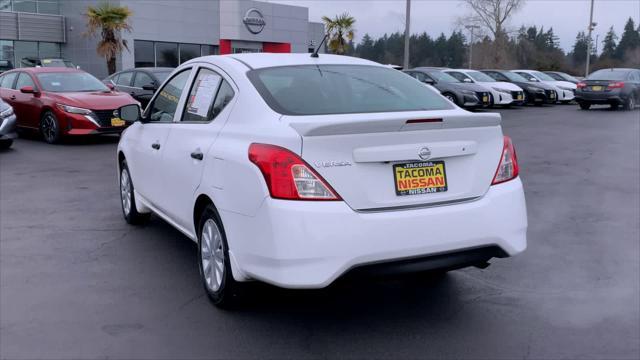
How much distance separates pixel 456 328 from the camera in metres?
4.06

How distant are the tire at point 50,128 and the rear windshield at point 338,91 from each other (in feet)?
32.2

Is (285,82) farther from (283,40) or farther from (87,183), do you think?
(283,40)

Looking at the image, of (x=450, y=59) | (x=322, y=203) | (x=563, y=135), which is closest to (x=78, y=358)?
(x=322, y=203)

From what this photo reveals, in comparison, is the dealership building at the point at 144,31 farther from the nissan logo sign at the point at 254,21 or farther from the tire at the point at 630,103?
the tire at the point at 630,103

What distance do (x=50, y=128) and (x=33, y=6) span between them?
31474mm

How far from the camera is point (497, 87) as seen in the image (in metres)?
25.4

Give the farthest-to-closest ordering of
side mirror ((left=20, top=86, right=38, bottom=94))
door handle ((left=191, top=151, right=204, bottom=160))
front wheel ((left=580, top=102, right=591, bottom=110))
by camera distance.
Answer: front wheel ((left=580, top=102, right=591, bottom=110)) < side mirror ((left=20, top=86, right=38, bottom=94)) < door handle ((left=191, top=151, right=204, bottom=160))

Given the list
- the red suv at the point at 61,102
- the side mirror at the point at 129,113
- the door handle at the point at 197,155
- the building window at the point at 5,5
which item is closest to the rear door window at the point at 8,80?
the red suv at the point at 61,102

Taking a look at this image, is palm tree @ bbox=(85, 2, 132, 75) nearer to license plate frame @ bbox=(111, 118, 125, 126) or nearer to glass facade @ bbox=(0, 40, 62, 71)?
glass facade @ bbox=(0, 40, 62, 71)

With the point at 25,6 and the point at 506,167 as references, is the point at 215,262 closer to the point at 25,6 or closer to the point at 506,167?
the point at 506,167

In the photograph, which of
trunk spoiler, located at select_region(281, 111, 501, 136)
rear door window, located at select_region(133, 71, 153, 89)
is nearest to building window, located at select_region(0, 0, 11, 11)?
rear door window, located at select_region(133, 71, 153, 89)

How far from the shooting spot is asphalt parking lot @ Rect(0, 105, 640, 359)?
3.80 m

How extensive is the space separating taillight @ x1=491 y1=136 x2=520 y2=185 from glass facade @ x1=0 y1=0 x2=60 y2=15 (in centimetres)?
4178

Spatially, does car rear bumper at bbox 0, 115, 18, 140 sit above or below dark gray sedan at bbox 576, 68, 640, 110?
below
